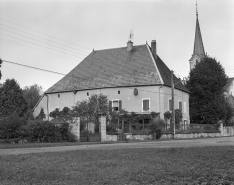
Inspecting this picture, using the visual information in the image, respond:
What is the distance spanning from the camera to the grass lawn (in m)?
7.47

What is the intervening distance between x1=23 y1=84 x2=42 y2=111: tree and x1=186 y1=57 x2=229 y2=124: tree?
109 feet

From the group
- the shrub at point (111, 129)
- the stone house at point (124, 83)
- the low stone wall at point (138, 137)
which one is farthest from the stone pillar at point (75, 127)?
the stone house at point (124, 83)

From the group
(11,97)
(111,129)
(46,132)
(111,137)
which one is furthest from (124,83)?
(46,132)

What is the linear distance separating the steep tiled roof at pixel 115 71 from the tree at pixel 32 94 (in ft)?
67.6

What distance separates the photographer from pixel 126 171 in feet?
27.1

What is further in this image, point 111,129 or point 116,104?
point 116,104

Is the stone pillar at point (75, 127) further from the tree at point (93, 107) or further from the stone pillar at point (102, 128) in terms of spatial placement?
the tree at point (93, 107)

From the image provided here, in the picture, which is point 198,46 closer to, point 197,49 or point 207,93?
point 197,49

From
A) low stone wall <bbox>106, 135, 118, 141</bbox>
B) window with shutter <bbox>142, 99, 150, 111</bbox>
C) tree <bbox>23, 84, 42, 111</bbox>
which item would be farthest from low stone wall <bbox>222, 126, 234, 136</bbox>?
tree <bbox>23, 84, 42, 111</bbox>

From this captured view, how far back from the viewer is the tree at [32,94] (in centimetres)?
7262

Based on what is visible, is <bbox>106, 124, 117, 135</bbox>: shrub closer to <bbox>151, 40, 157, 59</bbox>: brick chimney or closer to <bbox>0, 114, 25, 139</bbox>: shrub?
<bbox>0, 114, 25, 139</bbox>: shrub

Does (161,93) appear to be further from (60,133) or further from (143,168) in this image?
(143,168)

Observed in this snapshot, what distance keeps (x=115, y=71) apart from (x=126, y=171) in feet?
139

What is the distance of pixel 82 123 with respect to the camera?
2767 centimetres
